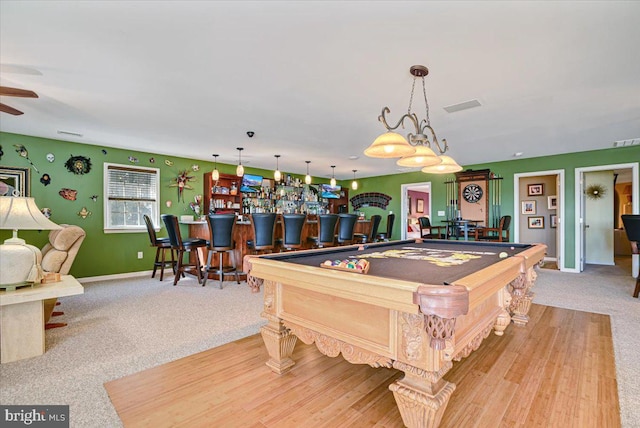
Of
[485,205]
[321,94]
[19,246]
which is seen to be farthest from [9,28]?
[485,205]

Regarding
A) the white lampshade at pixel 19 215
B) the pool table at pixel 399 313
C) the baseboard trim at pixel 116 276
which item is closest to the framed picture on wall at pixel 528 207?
the pool table at pixel 399 313

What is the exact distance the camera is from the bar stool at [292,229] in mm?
4859

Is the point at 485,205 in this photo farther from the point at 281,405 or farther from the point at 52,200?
the point at 52,200

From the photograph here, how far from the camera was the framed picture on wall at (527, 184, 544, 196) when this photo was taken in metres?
8.03

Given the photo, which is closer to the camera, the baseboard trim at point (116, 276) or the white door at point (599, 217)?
the baseboard trim at point (116, 276)

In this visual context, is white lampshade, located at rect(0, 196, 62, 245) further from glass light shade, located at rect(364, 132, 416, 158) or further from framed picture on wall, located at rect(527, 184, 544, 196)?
framed picture on wall, located at rect(527, 184, 544, 196)

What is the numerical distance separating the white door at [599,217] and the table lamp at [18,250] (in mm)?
9731

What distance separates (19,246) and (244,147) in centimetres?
365

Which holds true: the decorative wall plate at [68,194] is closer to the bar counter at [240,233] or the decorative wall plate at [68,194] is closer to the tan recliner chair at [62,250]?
the bar counter at [240,233]

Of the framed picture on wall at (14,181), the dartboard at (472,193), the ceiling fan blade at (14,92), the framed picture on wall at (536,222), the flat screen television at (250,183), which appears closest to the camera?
the ceiling fan blade at (14,92)

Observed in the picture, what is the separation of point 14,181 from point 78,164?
33.7 inches

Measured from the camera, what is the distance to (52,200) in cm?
500

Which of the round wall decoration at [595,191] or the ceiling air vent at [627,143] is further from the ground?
the ceiling air vent at [627,143]

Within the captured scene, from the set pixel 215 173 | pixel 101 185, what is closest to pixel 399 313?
pixel 215 173
